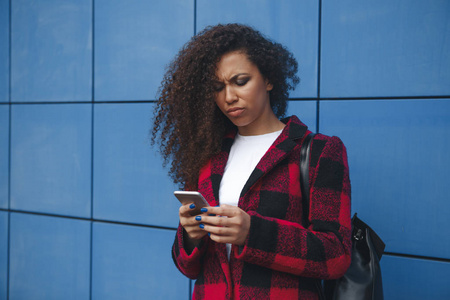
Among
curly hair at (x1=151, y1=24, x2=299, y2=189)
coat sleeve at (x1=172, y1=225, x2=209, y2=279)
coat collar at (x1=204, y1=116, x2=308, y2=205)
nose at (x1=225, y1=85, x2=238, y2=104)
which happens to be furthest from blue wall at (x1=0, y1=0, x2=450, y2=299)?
coat sleeve at (x1=172, y1=225, x2=209, y2=279)

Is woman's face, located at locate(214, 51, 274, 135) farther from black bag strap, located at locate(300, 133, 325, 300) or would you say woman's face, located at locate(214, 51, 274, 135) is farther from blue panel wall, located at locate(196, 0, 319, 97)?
blue panel wall, located at locate(196, 0, 319, 97)

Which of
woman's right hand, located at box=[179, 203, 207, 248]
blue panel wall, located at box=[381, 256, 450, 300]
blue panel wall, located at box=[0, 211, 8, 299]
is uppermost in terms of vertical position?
woman's right hand, located at box=[179, 203, 207, 248]

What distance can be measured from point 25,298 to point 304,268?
2.62 meters

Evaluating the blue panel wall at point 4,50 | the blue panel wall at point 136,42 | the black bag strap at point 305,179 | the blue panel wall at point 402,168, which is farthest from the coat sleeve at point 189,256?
the blue panel wall at point 4,50

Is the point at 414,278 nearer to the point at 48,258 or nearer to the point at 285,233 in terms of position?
the point at 285,233

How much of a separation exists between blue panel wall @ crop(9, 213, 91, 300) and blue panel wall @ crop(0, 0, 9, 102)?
98 cm

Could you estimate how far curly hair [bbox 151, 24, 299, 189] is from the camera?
1.31m

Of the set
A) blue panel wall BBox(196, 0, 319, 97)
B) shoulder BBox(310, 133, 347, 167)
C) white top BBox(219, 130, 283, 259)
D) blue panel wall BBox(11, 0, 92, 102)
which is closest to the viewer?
shoulder BBox(310, 133, 347, 167)

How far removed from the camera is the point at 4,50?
2863mm

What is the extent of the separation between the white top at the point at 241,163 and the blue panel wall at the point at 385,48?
28.9 inches

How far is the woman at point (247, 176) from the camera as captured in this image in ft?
3.52

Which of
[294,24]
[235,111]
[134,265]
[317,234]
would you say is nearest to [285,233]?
[317,234]

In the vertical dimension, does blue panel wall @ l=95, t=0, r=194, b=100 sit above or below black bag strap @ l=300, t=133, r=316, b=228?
above

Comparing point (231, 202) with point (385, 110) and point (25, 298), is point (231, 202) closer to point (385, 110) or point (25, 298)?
point (385, 110)
